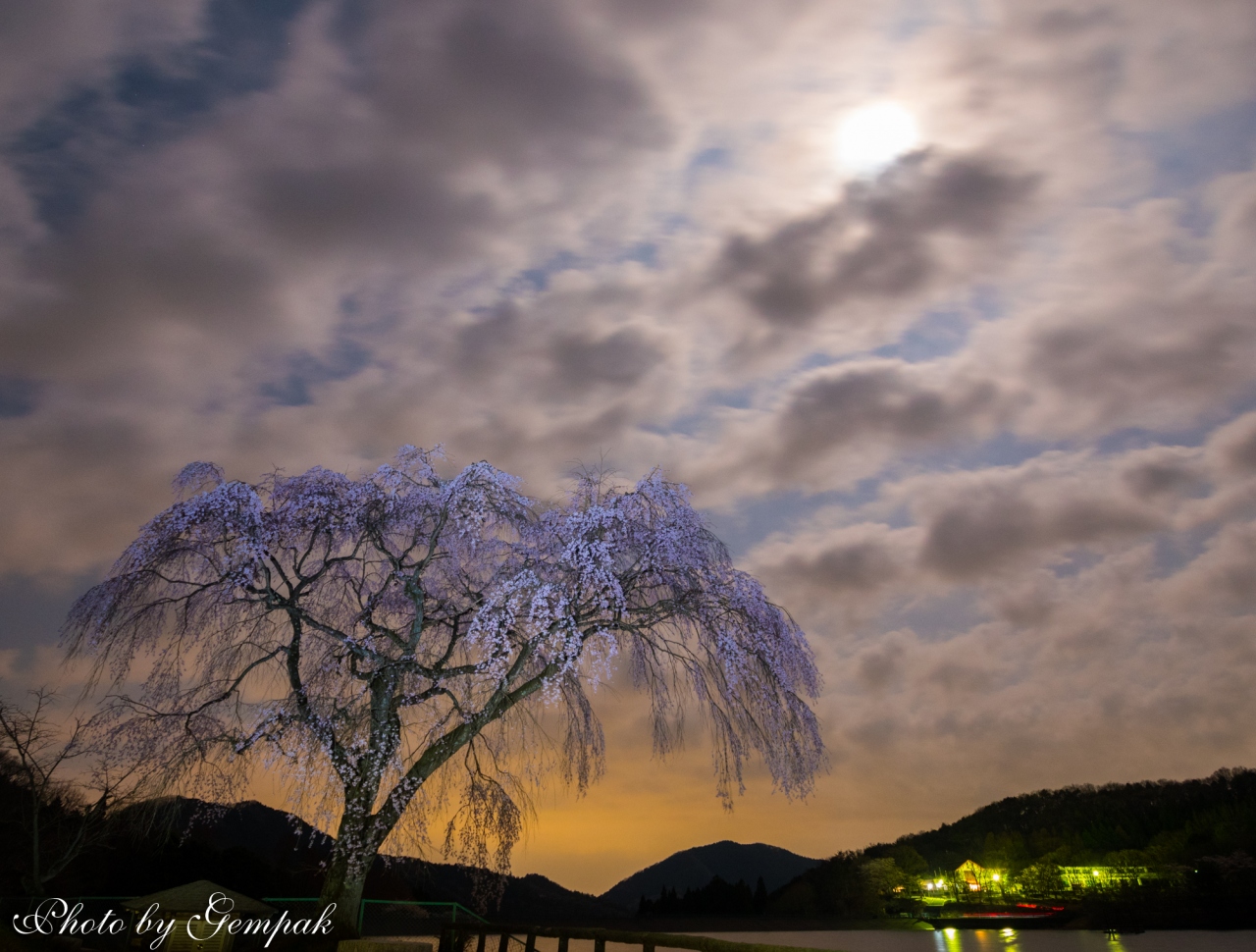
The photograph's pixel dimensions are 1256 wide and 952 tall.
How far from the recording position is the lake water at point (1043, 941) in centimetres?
7431

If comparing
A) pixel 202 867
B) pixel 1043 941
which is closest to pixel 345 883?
pixel 202 867

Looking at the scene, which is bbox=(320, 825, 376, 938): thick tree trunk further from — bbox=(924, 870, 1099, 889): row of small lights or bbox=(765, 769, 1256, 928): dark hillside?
bbox=(924, 870, 1099, 889): row of small lights

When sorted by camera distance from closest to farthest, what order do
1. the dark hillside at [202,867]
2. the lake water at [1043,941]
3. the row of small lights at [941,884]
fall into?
the dark hillside at [202,867]
the lake water at [1043,941]
the row of small lights at [941,884]

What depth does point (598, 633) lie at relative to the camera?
14703 millimetres

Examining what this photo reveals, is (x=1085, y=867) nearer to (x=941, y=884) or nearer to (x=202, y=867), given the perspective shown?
(x=941, y=884)

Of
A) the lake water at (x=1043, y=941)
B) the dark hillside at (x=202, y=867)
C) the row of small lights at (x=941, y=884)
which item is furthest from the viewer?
the row of small lights at (x=941, y=884)

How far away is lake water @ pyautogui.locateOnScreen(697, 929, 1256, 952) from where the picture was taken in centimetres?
7431

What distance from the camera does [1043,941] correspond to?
300ft

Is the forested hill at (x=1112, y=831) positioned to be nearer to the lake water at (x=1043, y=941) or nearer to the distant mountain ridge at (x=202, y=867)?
the lake water at (x=1043, y=941)

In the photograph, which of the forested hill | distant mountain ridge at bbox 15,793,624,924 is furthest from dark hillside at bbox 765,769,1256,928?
distant mountain ridge at bbox 15,793,624,924

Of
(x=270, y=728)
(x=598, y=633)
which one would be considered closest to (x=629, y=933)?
(x=598, y=633)

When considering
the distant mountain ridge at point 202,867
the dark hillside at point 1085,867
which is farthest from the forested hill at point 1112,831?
the distant mountain ridge at point 202,867

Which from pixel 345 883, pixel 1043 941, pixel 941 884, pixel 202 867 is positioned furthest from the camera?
pixel 941 884

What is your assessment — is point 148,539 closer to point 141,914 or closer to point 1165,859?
point 141,914
